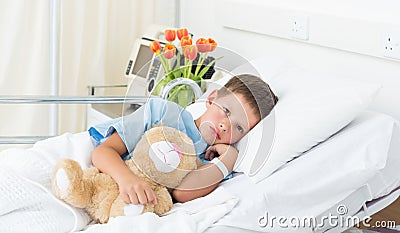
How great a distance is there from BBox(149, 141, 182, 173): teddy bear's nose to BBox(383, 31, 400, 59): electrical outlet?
769 mm

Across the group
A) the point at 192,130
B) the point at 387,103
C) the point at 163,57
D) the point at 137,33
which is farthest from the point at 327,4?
the point at 137,33

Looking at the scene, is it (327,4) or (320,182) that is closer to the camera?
(320,182)

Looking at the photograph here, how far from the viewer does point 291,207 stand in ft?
5.98

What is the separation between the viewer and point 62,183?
1.74m

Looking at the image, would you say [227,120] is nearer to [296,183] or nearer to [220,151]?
[220,151]

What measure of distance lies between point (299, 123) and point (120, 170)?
498 millimetres

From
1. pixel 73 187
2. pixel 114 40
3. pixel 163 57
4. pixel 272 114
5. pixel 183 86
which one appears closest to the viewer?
pixel 73 187

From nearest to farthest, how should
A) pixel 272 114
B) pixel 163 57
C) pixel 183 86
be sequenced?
pixel 272 114
pixel 183 86
pixel 163 57

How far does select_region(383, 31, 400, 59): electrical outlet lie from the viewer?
7.15ft

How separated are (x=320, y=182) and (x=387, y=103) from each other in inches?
21.1

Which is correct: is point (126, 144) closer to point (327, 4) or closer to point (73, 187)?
point (73, 187)

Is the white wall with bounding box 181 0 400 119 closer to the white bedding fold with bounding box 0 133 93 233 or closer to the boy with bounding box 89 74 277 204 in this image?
the boy with bounding box 89 74 277 204

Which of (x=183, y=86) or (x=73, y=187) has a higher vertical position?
(x=183, y=86)

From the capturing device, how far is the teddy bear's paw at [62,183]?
174 centimetres
